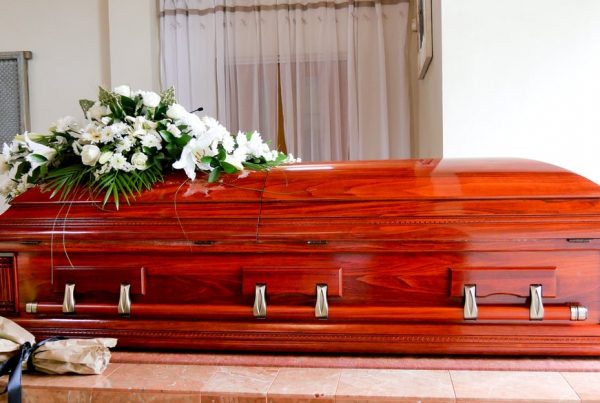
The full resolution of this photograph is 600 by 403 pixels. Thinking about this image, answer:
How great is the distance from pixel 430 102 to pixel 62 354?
277cm

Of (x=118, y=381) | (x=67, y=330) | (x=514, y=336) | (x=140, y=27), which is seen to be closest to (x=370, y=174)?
(x=514, y=336)

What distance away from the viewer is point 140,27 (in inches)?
191

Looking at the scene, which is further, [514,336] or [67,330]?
[67,330]

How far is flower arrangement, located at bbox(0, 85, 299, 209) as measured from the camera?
5.33 ft

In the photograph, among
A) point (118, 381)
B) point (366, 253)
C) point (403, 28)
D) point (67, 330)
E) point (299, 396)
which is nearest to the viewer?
point (299, 396)

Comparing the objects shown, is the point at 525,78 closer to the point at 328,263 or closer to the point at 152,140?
the point at 328,263

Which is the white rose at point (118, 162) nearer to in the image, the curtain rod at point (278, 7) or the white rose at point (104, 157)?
the white rose at point (104, 157)

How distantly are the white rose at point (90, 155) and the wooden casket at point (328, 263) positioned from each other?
115mm

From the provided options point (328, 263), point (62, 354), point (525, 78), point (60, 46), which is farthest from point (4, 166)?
point (60, 46)

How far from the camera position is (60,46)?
5.02 m

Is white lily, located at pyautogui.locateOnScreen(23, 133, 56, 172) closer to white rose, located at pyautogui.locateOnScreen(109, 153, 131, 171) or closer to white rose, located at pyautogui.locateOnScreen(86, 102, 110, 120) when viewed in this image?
white rose, located at pyautogui.locateOnScreen(86, 102, 110, 120)

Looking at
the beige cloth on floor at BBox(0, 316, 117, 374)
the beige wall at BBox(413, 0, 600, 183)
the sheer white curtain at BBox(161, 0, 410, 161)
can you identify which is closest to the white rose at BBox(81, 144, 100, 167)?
the beige cloth on floor at BBox(0, 316, 117, 374)

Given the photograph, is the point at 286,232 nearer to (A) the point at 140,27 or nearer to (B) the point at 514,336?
(B) the point at 514,336

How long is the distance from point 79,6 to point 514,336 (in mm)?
4794
